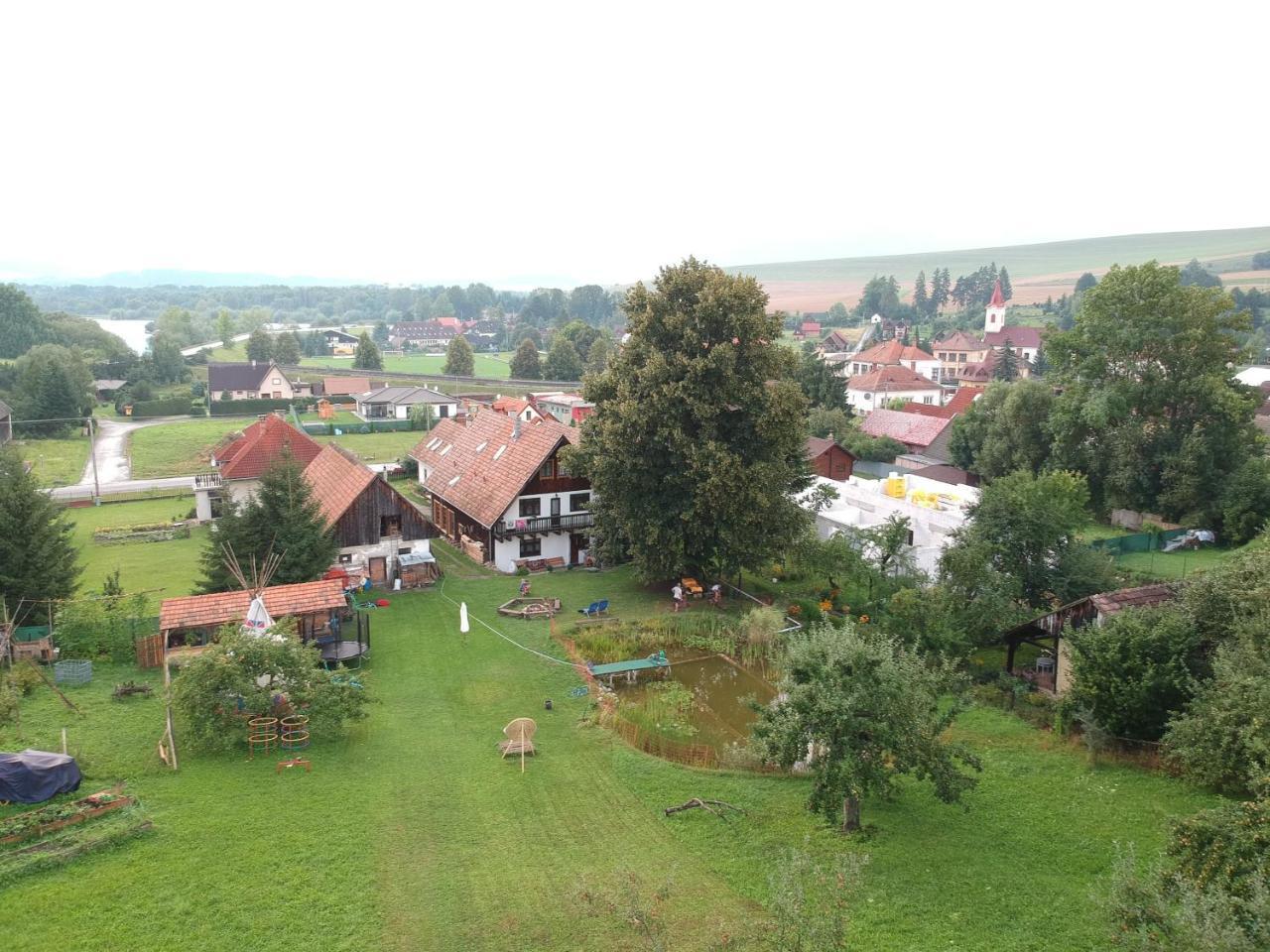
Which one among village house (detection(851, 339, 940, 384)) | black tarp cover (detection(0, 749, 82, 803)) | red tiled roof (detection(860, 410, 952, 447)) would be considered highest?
village house (detection(851, 339, 940, 384))

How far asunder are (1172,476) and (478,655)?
3424 centimetres

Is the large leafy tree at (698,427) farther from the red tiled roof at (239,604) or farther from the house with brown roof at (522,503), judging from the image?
the red tiled roof at (239,604)

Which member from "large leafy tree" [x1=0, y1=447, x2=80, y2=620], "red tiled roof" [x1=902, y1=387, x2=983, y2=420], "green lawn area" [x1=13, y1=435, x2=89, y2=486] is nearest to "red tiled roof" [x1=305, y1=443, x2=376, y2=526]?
"large leafy tree" [x1=0, y1=447, x2=80, y2=620]

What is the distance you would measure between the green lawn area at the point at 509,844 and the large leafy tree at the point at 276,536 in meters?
6.24

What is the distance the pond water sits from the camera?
22875 mm

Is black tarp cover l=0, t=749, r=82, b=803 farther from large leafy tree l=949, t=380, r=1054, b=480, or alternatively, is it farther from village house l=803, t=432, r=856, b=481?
large leafy tree l=949, t=380, r=1054, b=480

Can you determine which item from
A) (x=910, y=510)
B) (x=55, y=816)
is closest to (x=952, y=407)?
(x=910, y=510)

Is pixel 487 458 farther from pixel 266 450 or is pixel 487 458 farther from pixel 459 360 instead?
pixel 459 360

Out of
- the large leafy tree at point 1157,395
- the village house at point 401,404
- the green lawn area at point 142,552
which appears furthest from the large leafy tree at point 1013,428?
the village house at point 401,404

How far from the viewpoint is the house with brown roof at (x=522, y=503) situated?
3606 centimetres

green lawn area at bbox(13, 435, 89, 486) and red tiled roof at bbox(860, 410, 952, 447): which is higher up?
red tiled roof at bbox(860, 410, 952, 447)

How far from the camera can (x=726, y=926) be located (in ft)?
44.7

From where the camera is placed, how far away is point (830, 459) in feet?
179

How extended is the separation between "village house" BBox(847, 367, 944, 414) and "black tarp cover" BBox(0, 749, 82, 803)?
247 feet
